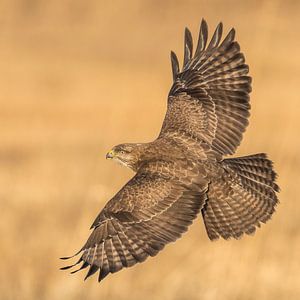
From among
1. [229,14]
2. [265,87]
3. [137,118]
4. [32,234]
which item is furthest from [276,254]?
[229,14]

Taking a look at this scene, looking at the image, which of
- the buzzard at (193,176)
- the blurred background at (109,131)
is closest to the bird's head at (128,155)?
the buzzard at (193,176)

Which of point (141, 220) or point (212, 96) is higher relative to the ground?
point (212, 96)

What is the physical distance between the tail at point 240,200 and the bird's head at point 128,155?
64 cm

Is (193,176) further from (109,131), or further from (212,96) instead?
(109,131)

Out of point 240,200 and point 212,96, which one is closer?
point 240,200

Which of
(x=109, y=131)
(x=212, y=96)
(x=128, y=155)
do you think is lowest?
(x=109, y=131)

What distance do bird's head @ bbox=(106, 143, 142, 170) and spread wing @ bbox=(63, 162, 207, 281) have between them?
0.43 m

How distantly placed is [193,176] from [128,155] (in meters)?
0.67

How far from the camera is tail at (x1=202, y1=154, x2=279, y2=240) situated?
30.8 feet

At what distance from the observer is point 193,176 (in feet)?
30.3

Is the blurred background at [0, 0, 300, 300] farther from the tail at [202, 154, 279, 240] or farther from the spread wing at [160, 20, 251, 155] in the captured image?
the tail at [202, 154, 279, 240]

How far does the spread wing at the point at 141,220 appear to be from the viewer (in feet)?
28.2

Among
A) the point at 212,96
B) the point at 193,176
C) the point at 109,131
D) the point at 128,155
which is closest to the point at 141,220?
the point at 193,176

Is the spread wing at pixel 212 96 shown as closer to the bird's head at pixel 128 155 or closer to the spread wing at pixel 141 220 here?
the bird's head at pixel 128 155
